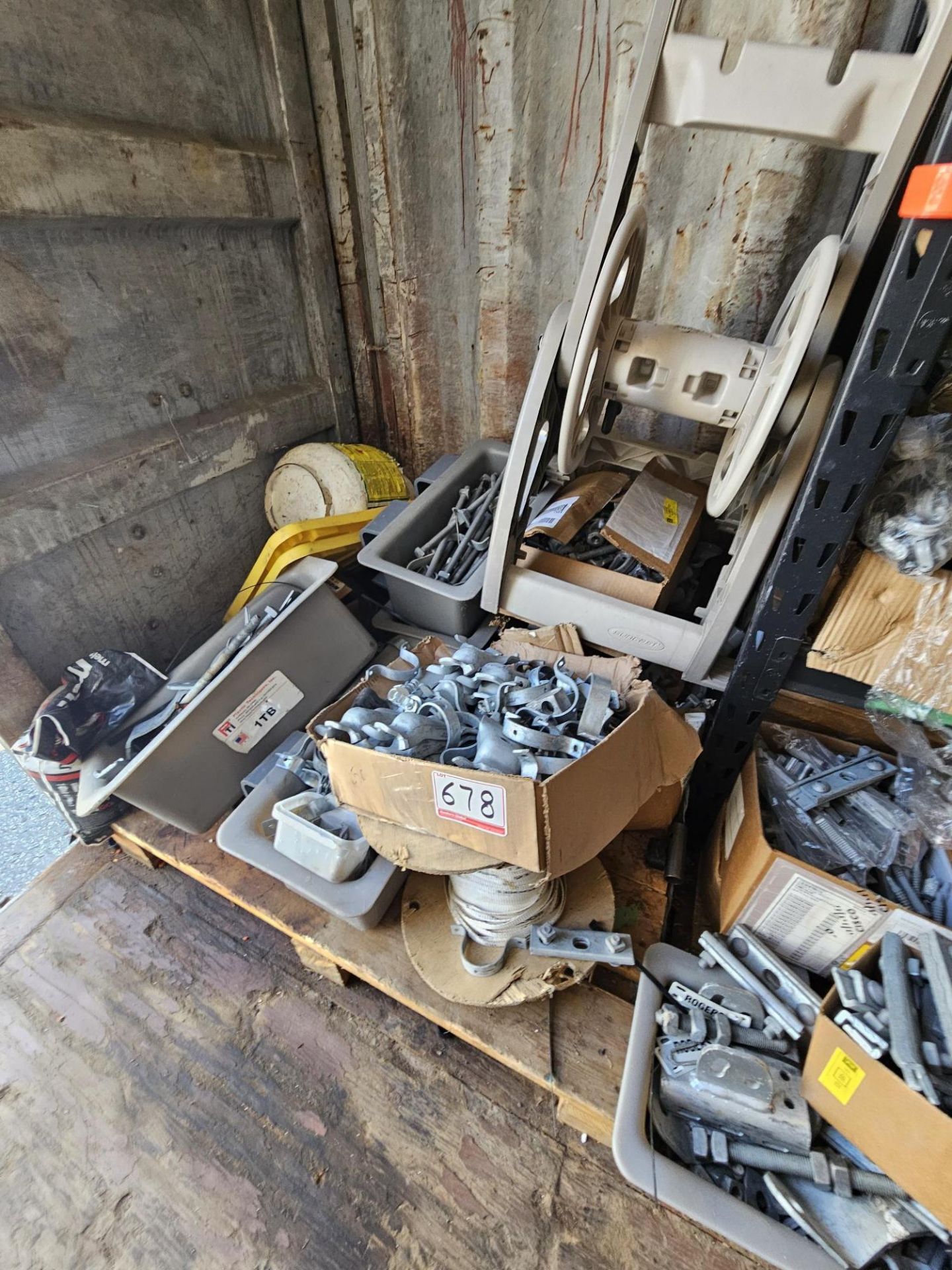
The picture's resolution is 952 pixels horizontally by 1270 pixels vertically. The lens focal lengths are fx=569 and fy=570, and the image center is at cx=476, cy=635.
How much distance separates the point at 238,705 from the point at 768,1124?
1011 millimetres

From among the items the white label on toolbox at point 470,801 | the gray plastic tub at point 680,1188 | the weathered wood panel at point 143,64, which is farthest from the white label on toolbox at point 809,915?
the weathered wood panel at point 143,64

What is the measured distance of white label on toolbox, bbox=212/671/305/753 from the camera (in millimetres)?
1073

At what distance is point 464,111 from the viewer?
1191 mm

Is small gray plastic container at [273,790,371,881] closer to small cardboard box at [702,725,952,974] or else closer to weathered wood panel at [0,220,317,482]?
small cardboard box at [702,725,952,974]

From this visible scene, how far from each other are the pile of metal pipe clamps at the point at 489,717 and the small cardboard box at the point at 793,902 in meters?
0.26

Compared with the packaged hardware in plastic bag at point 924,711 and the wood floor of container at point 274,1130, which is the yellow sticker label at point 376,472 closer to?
the wood floor of container at point 274,1130

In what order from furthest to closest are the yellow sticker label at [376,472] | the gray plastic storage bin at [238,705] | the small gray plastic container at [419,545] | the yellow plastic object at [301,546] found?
the yellow sticker label at [376,472], the yellow plastic object at [301,546], the small gray plastic container at [419,545], the gray plastic storage bin at [238,705]

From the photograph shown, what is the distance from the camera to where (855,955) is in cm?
78

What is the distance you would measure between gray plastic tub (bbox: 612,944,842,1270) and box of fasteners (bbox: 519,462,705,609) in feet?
2.12

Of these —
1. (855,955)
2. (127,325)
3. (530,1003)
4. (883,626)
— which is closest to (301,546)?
(127,325)

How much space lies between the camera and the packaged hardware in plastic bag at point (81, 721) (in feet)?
3.33

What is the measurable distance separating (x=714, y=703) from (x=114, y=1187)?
1.20 meters

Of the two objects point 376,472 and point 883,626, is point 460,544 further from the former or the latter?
point 883,626

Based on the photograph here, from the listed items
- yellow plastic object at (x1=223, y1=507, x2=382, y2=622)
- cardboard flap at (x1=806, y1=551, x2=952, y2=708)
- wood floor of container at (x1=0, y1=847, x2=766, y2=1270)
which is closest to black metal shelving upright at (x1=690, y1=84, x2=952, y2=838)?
cardboard flap at (x1=806, y1=551, x2=952, y2=708)
